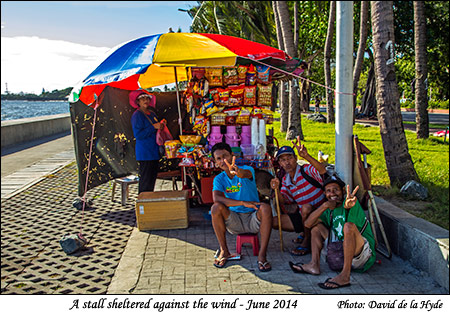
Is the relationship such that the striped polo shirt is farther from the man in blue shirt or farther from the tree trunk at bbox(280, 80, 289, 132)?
the tree trunk at bbox(280, 80, 289, 132)

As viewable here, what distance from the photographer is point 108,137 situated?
25.3 ft

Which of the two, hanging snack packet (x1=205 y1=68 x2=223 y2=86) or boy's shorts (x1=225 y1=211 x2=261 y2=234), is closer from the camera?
boy's shorts (x1=225 y1=211 x2=261 y2=234)

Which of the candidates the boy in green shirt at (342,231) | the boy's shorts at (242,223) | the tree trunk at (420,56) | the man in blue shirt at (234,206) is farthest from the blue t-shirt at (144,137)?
the tree trunk at (420,56)

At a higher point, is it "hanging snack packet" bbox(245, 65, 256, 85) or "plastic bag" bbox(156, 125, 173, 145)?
"hanging snack packet" bbox(245, 65, 256, 85)

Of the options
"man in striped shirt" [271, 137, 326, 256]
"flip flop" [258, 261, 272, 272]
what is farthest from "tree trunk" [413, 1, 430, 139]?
"flip flop" [258, 261, 272, 272]

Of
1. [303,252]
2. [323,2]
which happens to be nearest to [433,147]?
[303,252]

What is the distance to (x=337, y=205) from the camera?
14.3 ft

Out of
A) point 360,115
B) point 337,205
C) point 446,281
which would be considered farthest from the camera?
point 360,115

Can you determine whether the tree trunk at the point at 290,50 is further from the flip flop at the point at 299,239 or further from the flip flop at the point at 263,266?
the flip flop at the point at 263,266

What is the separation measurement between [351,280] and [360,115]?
87.2 ft

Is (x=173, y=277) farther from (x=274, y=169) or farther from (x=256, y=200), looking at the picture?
(x=274, y=169)

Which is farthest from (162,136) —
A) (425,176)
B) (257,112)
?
(425,176)

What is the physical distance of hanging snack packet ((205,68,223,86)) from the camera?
6590 mm

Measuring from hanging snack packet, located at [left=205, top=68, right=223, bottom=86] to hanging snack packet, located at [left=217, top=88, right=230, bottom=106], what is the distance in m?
0.15
